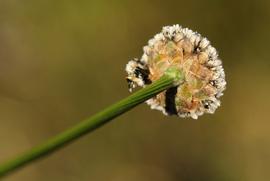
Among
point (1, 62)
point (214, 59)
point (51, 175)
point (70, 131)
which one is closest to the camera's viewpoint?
point (70, 131)

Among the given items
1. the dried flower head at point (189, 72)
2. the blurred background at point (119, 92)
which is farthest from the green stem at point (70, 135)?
the blurred background at point (119, 92)

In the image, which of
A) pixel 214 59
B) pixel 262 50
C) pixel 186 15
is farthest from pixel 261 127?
pixel 214 59

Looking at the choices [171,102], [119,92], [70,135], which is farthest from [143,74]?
[119,92]

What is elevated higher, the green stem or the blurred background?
the blurred background

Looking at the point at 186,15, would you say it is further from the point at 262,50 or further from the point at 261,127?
the point at 261,127

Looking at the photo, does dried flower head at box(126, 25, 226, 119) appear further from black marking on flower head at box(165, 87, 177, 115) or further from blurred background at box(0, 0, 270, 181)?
blurred background at box(0, 0, 270, 181)

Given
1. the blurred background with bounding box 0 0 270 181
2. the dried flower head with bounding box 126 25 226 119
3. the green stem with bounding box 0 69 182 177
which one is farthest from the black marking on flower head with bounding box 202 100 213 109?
the blurred background with bounding box 0 0 270 181
